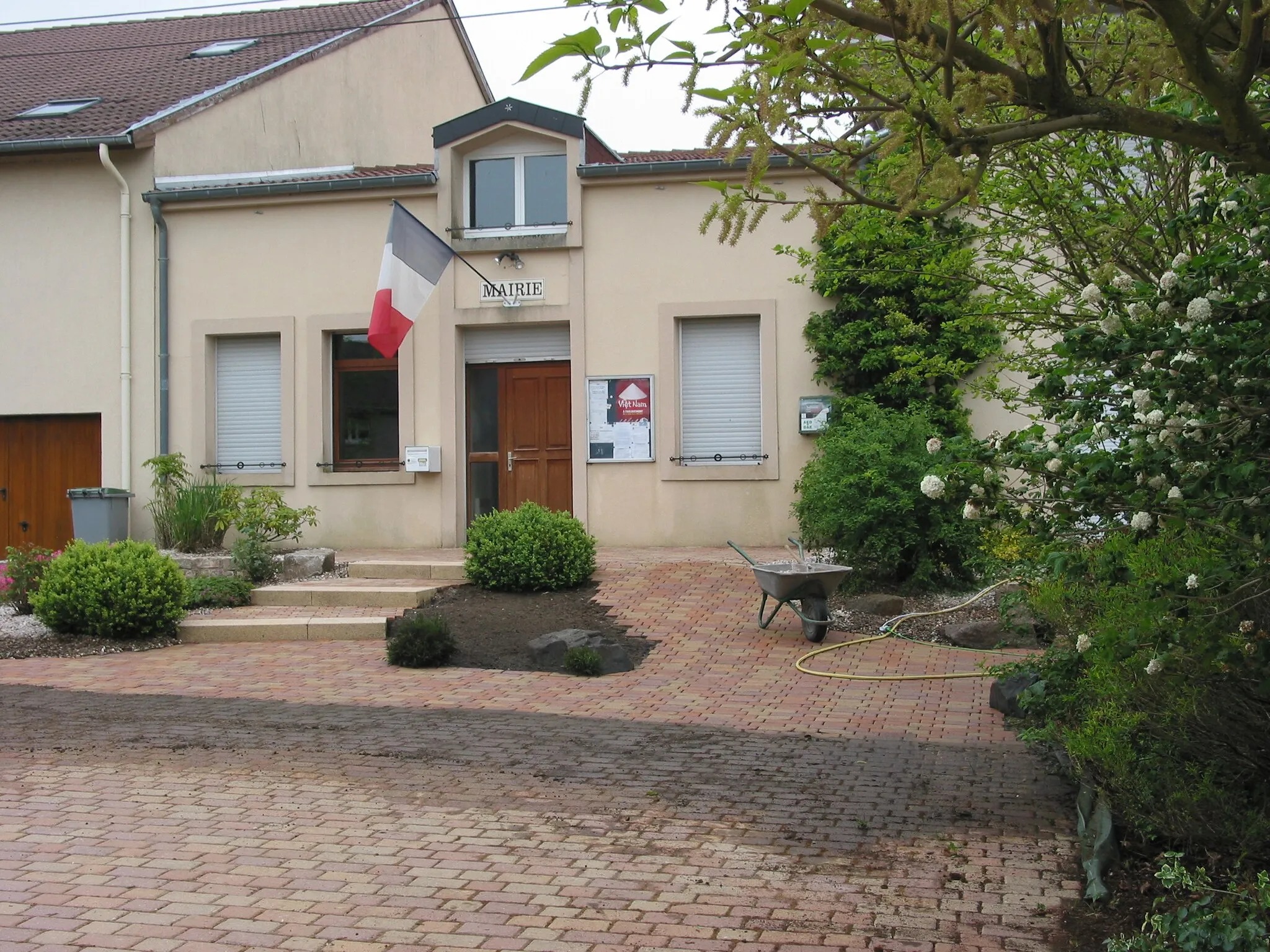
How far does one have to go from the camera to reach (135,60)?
21.7m

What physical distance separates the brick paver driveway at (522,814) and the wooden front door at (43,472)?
803 cm

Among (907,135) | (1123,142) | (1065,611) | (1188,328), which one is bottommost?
(1065,611)

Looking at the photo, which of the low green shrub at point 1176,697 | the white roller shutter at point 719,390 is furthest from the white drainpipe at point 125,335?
the low green shrub at point 1176,697

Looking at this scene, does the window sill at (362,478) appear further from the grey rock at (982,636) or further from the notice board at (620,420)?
the grey rock at (982,636)

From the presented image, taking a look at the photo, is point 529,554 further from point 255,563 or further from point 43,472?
point 43,472

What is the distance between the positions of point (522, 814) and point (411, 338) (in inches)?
434

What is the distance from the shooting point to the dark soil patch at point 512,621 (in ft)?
33.3

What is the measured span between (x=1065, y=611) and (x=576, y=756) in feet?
9.06

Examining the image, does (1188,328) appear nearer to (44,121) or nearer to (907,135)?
(907,135)

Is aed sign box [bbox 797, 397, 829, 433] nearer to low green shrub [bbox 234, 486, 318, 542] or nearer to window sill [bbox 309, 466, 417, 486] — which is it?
window sill [bbox 309, 466, 417, 486]

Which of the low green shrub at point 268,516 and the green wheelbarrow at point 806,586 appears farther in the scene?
the low green shrub at point 268,516

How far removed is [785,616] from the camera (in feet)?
37.2

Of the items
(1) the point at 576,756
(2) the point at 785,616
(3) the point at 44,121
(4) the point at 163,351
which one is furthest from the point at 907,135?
(3) the point at 44,121

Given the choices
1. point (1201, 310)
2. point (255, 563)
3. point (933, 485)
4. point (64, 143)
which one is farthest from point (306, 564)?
point (1201, 310)
